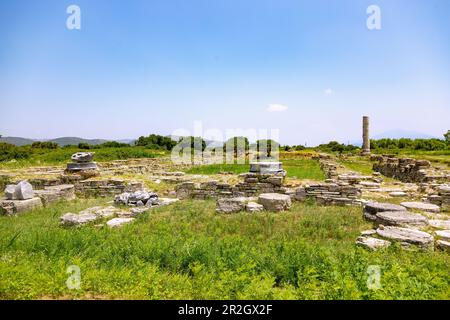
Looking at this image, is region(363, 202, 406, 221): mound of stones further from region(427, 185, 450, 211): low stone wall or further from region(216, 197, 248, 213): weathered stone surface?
region(216, 197, 248, 213): weathered stone surface

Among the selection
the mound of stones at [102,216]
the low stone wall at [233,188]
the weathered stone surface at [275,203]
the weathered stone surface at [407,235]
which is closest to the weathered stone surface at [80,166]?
the low stone wall at [233,188]

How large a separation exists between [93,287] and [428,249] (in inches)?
223

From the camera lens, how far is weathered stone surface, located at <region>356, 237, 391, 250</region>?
220 inches

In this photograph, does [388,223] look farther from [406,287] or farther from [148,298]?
[148,298]

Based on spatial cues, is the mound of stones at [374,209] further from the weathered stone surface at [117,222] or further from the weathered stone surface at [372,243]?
the weathered stone surface at [117,222]

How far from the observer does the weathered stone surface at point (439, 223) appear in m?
6.87

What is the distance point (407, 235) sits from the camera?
19.5 feet

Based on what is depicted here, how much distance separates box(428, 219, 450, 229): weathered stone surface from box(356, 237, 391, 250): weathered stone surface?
6.59 feet

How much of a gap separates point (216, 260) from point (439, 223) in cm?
557

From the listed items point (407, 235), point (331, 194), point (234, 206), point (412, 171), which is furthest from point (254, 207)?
point (412, 171)

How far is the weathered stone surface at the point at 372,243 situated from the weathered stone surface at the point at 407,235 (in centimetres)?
24

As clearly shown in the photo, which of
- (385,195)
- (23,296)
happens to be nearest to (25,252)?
(23,296)

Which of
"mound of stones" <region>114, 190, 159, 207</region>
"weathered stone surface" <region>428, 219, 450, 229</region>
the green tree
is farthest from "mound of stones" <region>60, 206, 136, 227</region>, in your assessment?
the green tree
